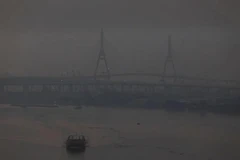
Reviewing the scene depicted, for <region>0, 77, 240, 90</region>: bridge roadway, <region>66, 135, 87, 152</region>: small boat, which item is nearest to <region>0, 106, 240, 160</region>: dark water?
<region>66, 135, 87, 152</region>: small boat

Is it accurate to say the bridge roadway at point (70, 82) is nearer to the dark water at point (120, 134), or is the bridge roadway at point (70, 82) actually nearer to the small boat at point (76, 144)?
the dark water at point (120, 134)

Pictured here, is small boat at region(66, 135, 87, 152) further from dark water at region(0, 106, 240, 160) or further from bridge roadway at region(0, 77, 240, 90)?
bridge roadway at region(0, 77, 240, 90)

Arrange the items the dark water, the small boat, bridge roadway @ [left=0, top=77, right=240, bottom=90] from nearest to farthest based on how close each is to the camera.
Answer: the dark water
the small boat
bridge roadway @ [left=0, top=77, right=240, bottom=90]

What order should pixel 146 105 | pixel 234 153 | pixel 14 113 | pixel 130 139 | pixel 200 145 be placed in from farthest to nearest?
pixel 146 105
pixel 14 113
pixel 130 139
pixel 200 145
pixel 234 153

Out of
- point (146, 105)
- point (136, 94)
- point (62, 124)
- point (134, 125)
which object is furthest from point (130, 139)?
point (136, 94)

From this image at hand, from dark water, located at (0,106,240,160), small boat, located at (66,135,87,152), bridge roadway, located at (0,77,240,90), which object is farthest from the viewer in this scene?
bridge roadway, located at (0,77,240,90)

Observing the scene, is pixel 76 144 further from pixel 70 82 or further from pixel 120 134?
pixel 70 82

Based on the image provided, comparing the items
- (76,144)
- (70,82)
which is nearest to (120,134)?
(76,144)

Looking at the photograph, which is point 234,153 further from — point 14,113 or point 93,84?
point 93,84
